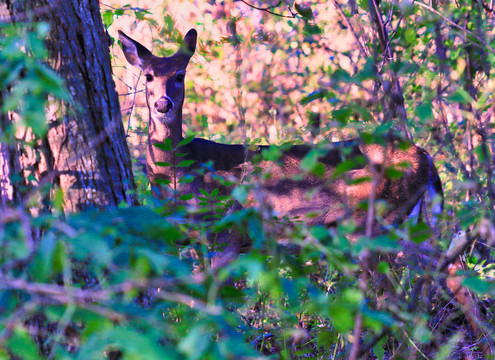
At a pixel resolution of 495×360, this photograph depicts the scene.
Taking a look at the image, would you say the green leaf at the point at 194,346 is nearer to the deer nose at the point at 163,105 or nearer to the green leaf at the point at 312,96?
the green leaf at the point at 312,96

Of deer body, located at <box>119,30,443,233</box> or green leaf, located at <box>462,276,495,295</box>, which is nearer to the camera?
green leaf, located at <box>462,276,495,295</box>

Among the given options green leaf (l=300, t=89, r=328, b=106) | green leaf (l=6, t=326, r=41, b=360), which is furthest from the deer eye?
green leaf (l=6, t=326, r=41, b=360)

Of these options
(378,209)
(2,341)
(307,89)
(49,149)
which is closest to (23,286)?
(2,341)

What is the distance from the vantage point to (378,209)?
4.73ft

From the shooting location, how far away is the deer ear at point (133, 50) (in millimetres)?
5180

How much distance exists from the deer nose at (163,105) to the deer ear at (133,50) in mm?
569

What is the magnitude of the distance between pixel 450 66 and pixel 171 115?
262 centimetres

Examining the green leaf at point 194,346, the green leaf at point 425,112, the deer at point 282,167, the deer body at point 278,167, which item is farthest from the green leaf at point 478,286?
the deer body at point 278,167

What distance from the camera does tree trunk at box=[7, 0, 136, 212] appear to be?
196 cm

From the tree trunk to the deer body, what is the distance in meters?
2.17

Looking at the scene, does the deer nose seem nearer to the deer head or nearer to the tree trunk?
the deer head

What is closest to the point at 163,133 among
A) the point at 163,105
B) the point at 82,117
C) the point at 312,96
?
the point at 163,105

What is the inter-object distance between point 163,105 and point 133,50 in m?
0.74

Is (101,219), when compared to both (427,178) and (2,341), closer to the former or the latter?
(2,341)
